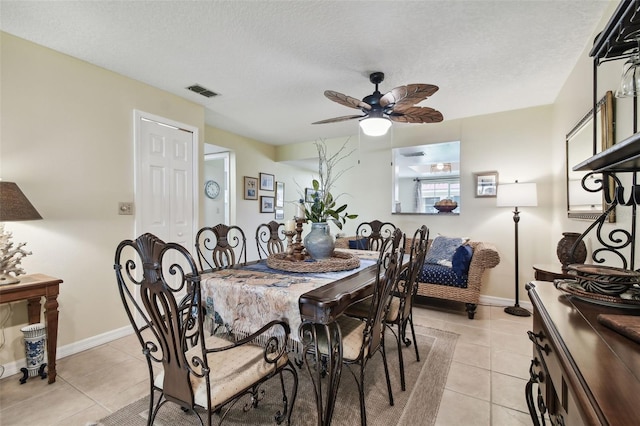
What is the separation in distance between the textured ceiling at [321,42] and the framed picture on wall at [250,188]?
2.02 meters

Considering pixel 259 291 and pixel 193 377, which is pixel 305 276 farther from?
pixel 193 377

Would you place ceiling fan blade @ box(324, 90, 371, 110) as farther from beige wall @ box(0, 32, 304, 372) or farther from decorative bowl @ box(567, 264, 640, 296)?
beige wall @ box(0, 32, 304, 372)

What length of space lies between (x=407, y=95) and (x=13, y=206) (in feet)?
9.32

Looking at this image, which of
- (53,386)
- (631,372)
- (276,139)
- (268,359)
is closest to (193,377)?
(268,359)

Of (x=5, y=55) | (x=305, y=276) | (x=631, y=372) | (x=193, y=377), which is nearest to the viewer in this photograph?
(x=631, y=372)

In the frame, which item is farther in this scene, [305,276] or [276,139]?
[276,139]

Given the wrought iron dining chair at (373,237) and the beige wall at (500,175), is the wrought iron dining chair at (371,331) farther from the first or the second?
the beige wall at (500,175)

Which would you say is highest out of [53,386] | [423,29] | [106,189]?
[423,29]

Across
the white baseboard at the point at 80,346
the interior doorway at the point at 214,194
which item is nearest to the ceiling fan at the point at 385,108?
the white baseboard at the point at 80,346

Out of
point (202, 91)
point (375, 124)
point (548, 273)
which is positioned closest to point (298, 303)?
point (375, 124)

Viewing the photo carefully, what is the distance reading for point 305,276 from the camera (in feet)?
5.77

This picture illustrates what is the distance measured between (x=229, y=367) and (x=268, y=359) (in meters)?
0.18

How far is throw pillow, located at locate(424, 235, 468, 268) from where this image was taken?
364cm

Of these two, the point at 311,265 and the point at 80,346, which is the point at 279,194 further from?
the point at 311,265
